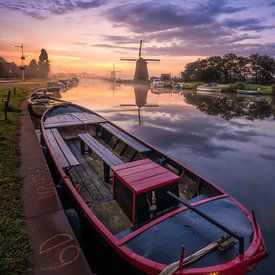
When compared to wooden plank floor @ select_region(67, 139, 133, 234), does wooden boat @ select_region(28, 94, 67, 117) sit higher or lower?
higher

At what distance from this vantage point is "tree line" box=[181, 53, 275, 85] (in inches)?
2804

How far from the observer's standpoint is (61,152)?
8.40 meters

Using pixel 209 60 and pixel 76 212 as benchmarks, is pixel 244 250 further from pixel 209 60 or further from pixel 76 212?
pixel 209 60

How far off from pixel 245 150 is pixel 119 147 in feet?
25.3

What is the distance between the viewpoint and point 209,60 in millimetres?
79688

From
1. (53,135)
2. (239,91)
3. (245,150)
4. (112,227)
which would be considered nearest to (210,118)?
(245,150)

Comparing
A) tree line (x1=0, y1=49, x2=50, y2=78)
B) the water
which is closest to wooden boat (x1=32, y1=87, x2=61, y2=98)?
the water

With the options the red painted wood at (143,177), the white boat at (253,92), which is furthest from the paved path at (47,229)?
the white boat at (253,92)

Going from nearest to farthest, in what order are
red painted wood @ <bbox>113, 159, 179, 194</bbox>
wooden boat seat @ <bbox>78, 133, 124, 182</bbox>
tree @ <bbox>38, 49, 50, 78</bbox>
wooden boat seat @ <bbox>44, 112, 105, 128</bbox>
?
red painted wood @ <bbox>113, 159, 179, 194</bbox> → wooden boat seat @ <bbox>78, 133, 124, 182</bbox> → wooden boat seat @ <bbox>44, 112, 105, 128</bbox> → tree @ <bbox>38, 49, 50, 78</bbox>

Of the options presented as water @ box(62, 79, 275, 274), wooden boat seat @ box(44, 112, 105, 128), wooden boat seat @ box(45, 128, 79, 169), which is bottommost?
water @ box(62, 79, 275, 274)

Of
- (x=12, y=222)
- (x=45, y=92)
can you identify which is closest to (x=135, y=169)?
(x=12, y=222)

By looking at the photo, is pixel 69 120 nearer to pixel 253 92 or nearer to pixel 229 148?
pixel 229 148

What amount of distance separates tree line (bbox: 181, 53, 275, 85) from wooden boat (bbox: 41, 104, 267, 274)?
2964 inches

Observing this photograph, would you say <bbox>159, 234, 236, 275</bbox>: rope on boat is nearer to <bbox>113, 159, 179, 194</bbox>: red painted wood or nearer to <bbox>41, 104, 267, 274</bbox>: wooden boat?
<bbox>41, 104, 267, 274</bbox>: wooden boat
